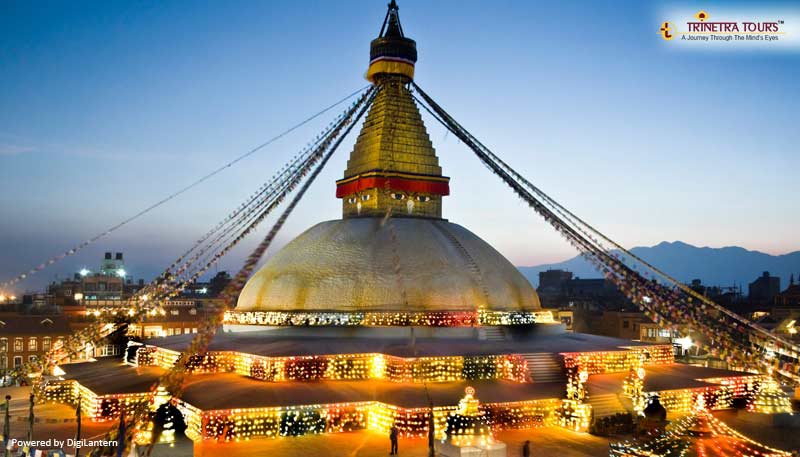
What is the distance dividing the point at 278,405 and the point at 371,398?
6.63 feet

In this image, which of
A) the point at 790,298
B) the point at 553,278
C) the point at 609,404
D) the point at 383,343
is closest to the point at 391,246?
the point at 383,343

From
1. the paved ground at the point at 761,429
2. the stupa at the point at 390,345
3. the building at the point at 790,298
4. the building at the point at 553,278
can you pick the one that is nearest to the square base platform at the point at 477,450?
the stupa at the point at 390,345

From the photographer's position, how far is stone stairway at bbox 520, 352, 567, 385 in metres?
15.9

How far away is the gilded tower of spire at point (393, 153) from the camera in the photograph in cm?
2178

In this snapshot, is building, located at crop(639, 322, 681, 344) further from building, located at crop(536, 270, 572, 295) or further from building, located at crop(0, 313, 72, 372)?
building, located at crop(536, 270, 572, 295)

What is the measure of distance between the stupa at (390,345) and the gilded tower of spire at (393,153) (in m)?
Answer: 0.05

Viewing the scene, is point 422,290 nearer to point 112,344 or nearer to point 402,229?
point 402,229

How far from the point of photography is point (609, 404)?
49.4ft

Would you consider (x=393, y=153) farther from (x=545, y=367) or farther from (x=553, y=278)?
(x=553, y=278)

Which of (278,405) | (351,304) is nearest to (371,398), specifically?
→ (278,405)

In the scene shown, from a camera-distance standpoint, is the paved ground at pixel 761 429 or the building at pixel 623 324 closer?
the paved ground at pixel 761 429

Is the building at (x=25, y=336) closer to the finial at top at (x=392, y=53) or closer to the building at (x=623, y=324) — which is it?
the finial at top at (x=392, y=53)

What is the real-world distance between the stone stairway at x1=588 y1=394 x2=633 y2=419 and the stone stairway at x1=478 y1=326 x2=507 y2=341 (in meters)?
3.66

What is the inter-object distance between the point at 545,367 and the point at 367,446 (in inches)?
216
